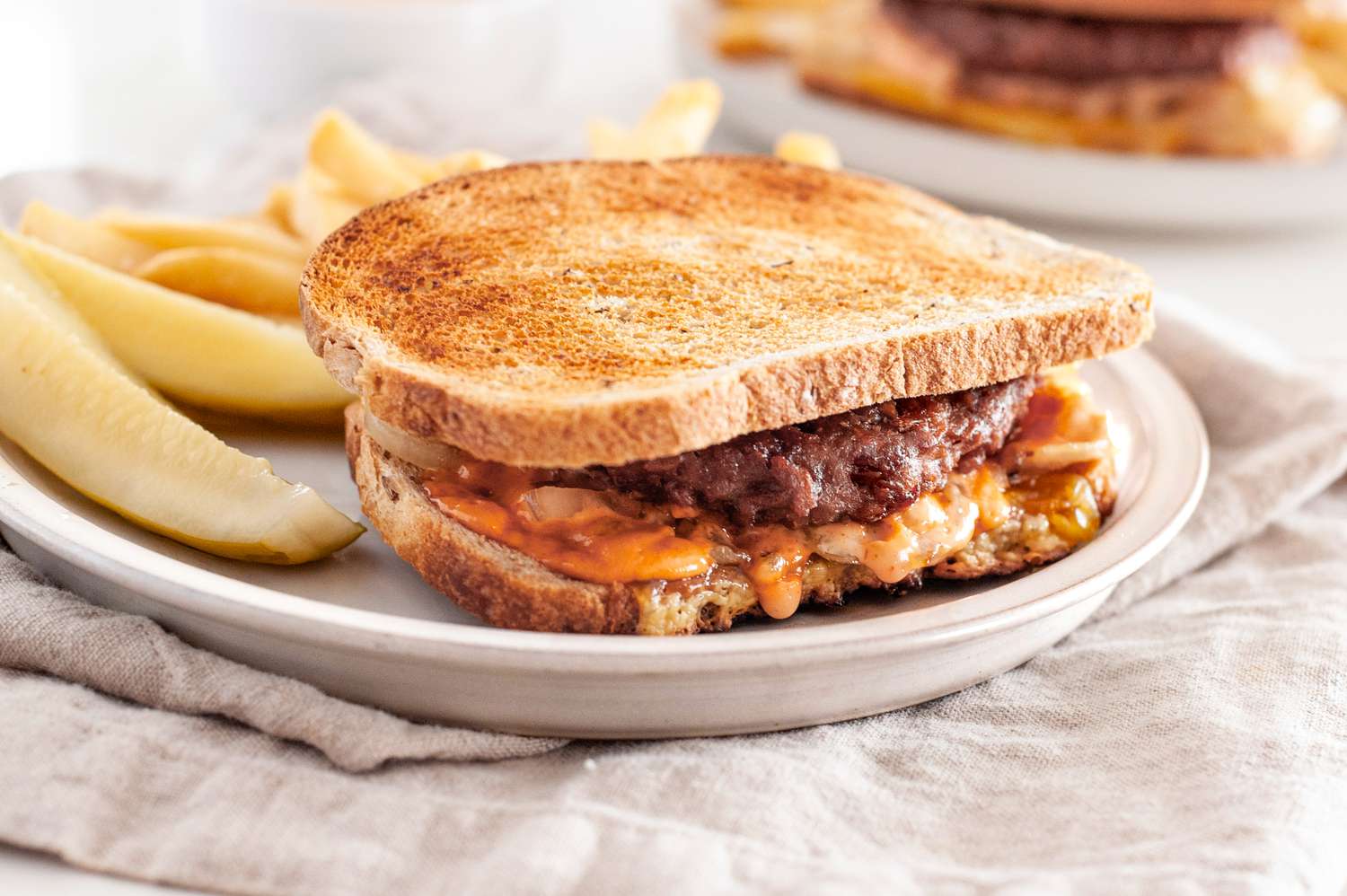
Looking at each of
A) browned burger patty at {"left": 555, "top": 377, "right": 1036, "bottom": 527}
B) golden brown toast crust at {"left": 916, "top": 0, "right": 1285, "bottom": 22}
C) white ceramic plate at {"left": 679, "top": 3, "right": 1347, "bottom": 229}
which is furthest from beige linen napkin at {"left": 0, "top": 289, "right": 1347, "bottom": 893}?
golden brown toast crust at {"left": 916, "top": 0, "right": 1285, "bottom": 22}

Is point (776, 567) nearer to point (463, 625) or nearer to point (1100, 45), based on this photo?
point (463, 625)

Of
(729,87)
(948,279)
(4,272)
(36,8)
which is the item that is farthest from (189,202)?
(36,8)

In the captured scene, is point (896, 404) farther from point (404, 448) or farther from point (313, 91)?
point (313, 91)

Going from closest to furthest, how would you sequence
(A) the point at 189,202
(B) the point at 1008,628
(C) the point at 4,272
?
1. (B) the point at 1008,628
2. (C) the point at 4,272
3. (A) the point at 189,202

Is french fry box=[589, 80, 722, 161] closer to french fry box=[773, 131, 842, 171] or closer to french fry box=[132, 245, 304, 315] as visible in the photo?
french fry box=[773, 131, 842, 171]

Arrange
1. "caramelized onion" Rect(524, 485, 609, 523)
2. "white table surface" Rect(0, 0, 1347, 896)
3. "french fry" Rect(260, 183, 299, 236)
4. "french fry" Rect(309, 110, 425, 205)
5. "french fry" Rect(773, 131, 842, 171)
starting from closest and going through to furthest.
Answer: "caramelized onion" Rect(524, 485, 609, 523), "french fry" Rect(309, 110, 425, 205), "french fry" Rect(260, 183, 299, 236), "french fry" Rect(773, 131, 842, 171), "white table surface" Rect(0, 0, 1347, 896)

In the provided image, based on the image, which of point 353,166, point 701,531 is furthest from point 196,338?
point 701,531
